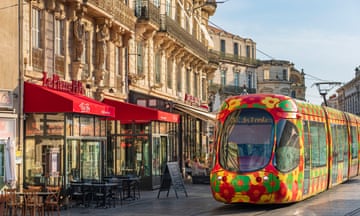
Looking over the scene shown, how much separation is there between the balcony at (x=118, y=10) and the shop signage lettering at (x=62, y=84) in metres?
3.17

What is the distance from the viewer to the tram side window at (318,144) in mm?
20656

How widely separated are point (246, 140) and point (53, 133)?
6.12 meters

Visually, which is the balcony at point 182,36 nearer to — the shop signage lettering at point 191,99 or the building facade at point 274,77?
the shop signage lettering at point 191,99

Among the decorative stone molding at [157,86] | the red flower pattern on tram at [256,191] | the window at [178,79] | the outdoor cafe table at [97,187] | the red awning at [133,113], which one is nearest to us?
the red flower pattern on tram at [256,191]

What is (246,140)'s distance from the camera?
18.2 m

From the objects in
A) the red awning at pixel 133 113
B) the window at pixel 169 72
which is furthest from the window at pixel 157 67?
the red awning at pixel 133 113

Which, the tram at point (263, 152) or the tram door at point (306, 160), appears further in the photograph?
the tram door at point (306, 160)

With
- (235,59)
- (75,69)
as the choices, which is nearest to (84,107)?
(75,69)

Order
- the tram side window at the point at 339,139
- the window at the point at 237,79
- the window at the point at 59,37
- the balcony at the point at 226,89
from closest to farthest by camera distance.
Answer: the window at the point at 59,37 < the tram side window at the point at 339,139 < the balcony at the point at 226,89 < the window at the point at 237,79

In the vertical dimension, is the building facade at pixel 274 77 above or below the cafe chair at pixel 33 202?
above

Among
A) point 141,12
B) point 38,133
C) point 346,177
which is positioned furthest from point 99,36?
point 346,177

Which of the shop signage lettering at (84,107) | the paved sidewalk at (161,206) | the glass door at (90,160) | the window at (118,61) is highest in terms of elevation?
the window at (118,61)

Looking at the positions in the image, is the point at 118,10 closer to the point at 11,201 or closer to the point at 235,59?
the point at 11,201

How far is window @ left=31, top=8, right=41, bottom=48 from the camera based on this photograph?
21.1 meters
